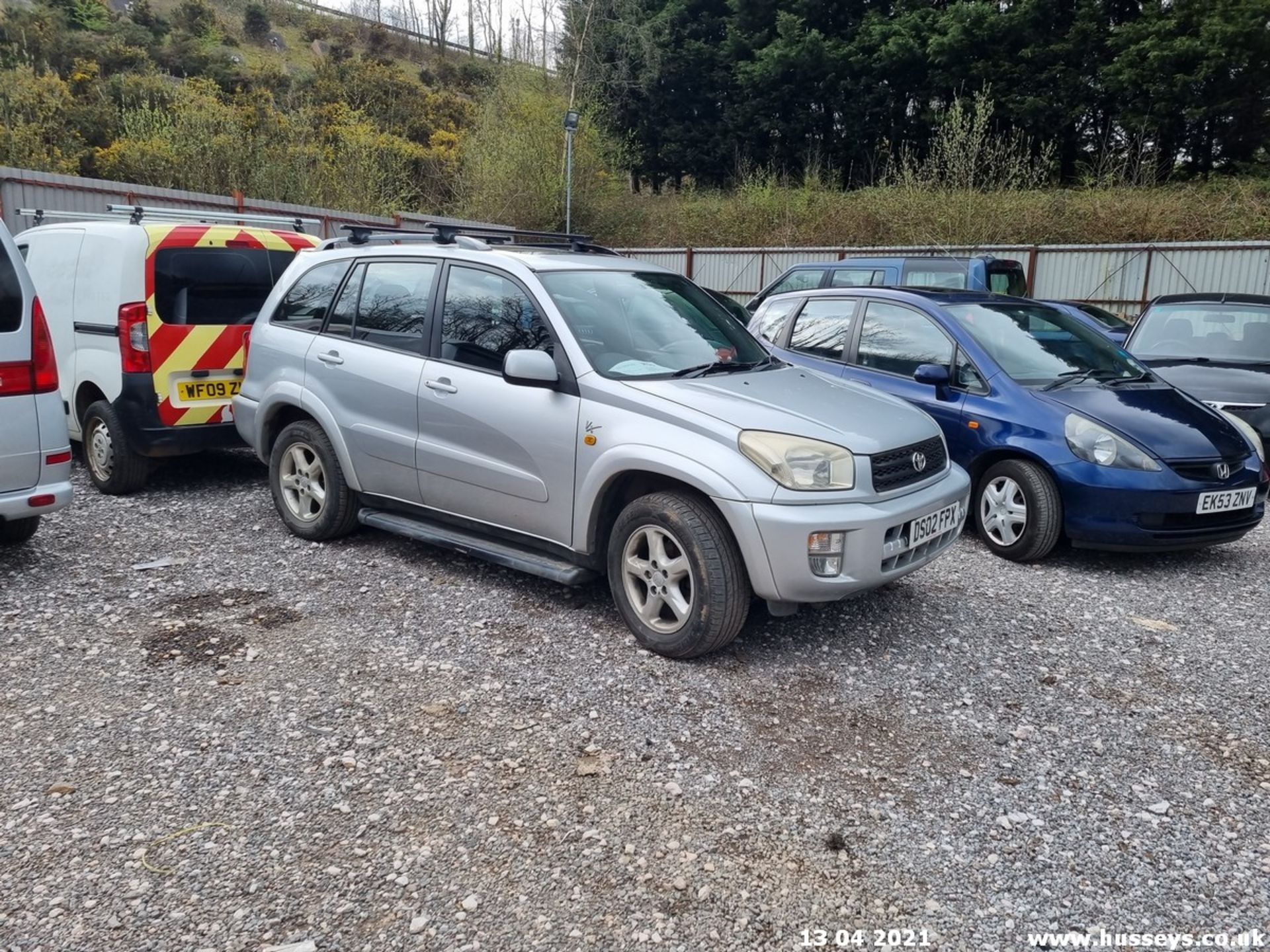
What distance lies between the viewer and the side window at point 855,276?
40.0ft

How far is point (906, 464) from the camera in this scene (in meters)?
4.15

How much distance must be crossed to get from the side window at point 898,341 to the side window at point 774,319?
28.8 inches

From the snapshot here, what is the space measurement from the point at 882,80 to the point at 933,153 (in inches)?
309

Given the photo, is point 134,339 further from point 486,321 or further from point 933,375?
point 933,375

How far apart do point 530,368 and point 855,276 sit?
9.13 metres

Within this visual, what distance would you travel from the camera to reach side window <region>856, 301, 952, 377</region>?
20.5ft

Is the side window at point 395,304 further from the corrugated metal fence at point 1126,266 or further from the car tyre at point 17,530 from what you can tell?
the corrugated metal fence at point 1126,266

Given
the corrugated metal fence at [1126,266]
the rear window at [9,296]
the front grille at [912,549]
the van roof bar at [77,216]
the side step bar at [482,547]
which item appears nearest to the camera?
the front grille at [912,549]

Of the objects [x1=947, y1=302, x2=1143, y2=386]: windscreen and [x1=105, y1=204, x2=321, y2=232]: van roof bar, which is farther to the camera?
[x1=105, y1=204, x2=321, y2=232]: van roof bar

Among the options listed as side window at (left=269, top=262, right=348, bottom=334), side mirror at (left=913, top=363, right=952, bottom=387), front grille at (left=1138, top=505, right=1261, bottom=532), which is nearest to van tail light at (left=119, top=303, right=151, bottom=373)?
side window at (left=269, top=262, right=348, bottom=334)

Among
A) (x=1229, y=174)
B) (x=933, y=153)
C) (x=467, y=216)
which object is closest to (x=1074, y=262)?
(x=933, y=153)

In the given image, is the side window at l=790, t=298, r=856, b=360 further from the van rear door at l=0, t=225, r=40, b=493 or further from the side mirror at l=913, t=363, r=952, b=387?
the van rear door at l=0, t=225, r=40, b=493

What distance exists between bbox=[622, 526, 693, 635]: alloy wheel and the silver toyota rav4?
0.01 metres

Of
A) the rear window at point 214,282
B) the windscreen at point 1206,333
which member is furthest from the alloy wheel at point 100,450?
the windscreen at point 1206,333
